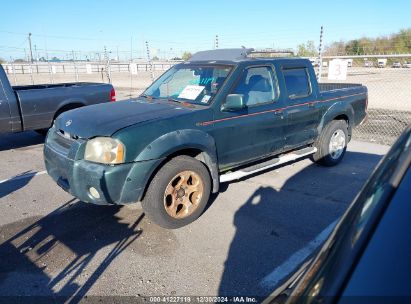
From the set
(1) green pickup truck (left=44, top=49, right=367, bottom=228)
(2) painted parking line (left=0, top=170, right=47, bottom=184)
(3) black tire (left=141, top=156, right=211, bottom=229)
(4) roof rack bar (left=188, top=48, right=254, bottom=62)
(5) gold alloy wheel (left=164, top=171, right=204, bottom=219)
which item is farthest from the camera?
(2) painted parking line (left=0, top=170, right=47, bottom=184)

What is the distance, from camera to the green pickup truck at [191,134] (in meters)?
3.70

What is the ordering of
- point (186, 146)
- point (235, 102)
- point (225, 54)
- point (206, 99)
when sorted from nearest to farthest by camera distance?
point (186, 146), point (235, 102), point (206, 99), point (225, 54)

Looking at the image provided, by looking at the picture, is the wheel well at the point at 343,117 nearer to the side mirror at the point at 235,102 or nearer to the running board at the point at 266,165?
the running board at the point at 266,165

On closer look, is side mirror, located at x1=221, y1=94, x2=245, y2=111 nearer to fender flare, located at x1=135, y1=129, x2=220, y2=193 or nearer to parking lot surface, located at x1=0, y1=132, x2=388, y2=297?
fender flare, located at x1=135, y1=129, x2=220, y2=193

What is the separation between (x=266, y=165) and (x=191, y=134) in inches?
58.4

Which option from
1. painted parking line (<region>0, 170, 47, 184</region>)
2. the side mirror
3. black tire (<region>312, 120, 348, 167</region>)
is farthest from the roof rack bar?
painted parking line (<region>0, 170, 47, 184</region>)

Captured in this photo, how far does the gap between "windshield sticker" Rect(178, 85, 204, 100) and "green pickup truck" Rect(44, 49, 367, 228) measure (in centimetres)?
2

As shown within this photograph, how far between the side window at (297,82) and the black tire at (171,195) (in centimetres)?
211

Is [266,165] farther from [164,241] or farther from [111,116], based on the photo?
[111,116]

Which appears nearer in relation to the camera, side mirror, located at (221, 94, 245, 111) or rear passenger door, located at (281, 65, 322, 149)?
side mirror, located at (221, 94, 245, 111)

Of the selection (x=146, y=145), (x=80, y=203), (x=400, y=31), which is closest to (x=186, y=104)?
(x=146, y=145)

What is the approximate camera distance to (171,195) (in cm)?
405

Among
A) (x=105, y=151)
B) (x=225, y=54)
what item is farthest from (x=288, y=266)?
(x=225, y=54)

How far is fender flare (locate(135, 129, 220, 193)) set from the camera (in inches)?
148
